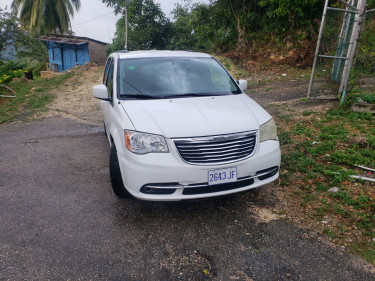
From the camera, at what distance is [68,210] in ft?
10.7

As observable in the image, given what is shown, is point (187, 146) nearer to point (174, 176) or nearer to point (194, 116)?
point (174, 176)

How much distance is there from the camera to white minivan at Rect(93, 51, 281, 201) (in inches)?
106

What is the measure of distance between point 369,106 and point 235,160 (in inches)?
176

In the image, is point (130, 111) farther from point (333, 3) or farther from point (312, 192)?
point (333, 3)

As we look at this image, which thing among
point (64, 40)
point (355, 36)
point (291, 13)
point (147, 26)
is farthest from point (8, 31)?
point (355, 36)

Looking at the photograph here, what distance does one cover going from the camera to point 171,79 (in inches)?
150

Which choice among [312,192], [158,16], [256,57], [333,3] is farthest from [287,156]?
[158,16]

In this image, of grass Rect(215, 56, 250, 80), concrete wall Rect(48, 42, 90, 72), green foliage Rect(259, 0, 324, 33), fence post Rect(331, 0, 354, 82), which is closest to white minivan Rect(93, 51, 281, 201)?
fence post Rect(331, 0, 354, 82)

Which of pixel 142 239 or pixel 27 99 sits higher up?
pixel 142 239

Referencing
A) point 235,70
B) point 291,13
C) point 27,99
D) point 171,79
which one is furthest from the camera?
point 291,13

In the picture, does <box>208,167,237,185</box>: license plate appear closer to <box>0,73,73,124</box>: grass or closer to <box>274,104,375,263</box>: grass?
<box>274,104,375,263</box>: grass

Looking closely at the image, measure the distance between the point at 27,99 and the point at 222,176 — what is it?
10.1m

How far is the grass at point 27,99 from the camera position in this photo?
28.4 feet

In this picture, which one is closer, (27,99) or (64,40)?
(27,99)
